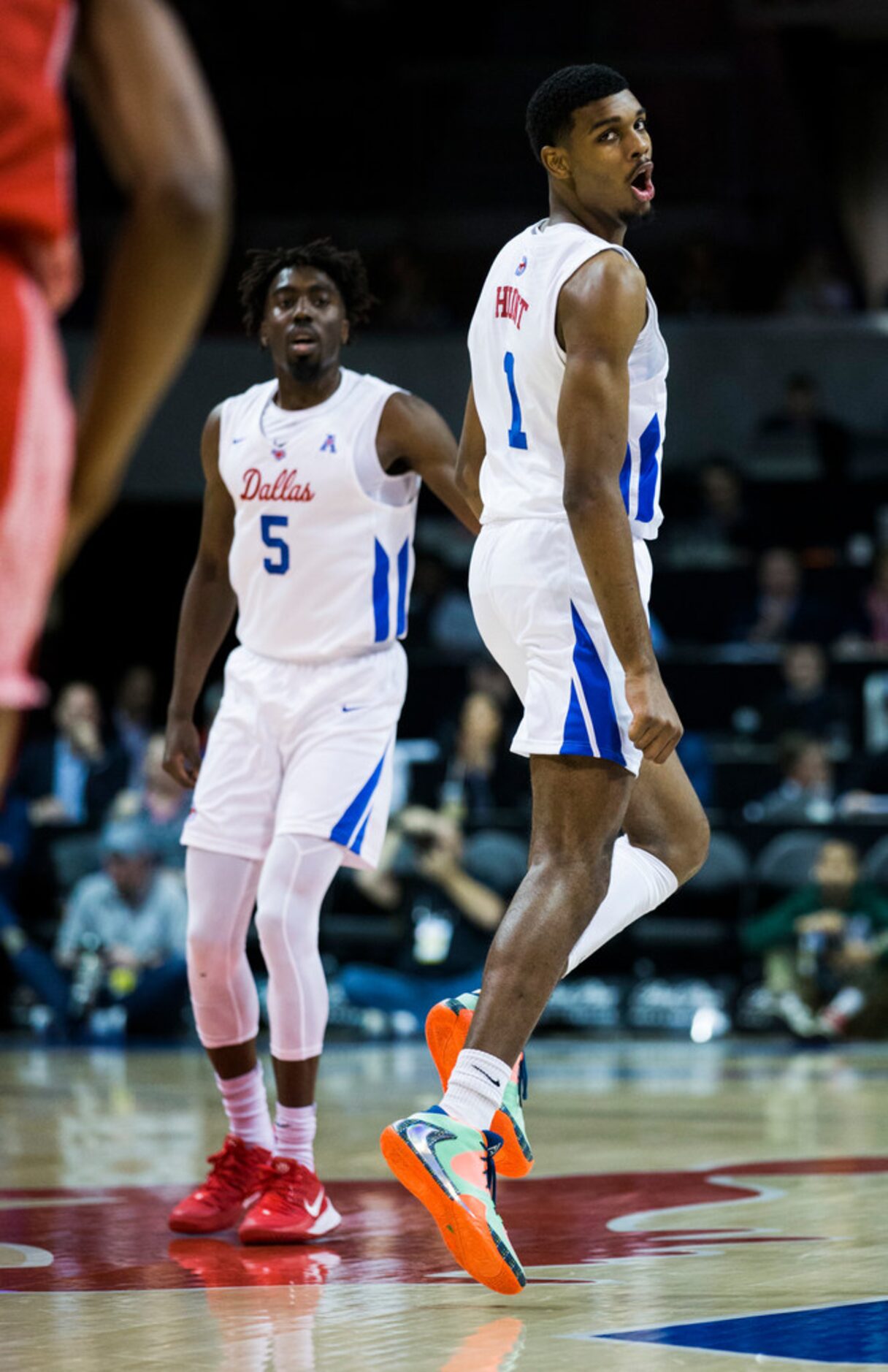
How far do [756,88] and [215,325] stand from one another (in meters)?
4.31

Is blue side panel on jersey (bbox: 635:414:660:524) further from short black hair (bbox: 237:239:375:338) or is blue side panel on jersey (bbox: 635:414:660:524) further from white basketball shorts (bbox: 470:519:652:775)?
short black hair (bbox: 237:239:375:338)

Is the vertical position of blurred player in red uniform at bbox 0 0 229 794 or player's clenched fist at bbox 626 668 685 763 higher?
blurred player in red uniform at bbox 0 0 229 794

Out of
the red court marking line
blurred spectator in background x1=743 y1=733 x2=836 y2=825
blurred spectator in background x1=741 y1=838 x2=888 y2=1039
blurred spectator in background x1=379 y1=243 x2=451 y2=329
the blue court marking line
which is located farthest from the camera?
blurred spectator in background x1=379 y1=243 x2=451 y2=329

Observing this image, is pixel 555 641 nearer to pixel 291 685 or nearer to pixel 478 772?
pixel 291 685

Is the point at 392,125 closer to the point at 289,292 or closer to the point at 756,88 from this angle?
the point at 756,88

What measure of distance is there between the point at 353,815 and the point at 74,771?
23.6 feet

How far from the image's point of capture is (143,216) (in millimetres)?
1844

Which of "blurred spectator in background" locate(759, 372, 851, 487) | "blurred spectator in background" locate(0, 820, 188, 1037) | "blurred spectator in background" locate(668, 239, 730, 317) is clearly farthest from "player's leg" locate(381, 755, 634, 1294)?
"blurred spectator in background" locate(668, 239, 730, 317)

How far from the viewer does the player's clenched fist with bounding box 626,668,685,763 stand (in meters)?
3.27

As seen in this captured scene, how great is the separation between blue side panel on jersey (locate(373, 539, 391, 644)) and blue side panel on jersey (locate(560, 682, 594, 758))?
0.98 m

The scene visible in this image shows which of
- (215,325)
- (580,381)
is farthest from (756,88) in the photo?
(580,381)

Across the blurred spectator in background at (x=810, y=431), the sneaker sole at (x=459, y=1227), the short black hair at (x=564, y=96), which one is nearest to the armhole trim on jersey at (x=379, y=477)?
the short black hair at (x=564, y=96)

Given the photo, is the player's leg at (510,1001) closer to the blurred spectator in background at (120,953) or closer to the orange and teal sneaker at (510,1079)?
the orange and teal sneaker at (510,1079)

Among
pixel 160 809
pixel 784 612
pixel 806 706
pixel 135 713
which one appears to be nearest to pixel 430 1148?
pixel 160 809
